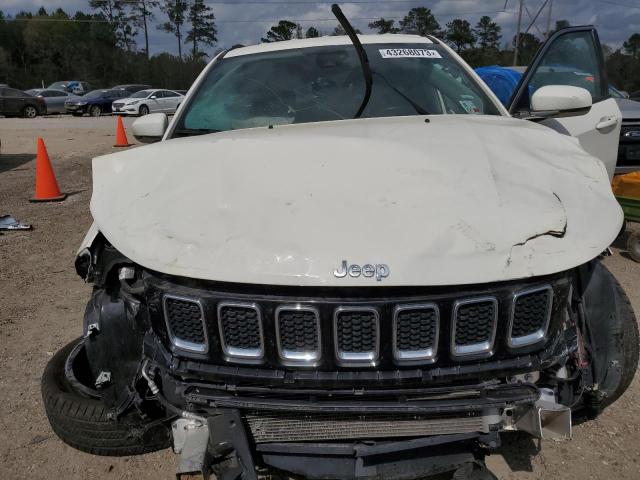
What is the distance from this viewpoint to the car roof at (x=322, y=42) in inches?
139

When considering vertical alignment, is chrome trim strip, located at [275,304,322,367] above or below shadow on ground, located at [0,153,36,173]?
above

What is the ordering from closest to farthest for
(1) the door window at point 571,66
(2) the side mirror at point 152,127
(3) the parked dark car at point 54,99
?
(2) the side mirror at point 152,127 → (1) the door window at point 571,66 → (3) the parked dark car at point 54,99

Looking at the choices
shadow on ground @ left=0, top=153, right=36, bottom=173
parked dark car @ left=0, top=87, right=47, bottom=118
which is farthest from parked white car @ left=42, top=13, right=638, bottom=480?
parked dark car @ left=0, top=87, right=47, bottom=118

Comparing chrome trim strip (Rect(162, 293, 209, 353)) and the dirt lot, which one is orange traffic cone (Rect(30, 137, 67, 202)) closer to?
the dirt lot

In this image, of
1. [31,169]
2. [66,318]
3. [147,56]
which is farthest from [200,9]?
[66,318]

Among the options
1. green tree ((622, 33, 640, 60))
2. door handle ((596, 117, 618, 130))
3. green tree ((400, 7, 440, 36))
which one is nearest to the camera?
door handle ((596, 117, 618, 130))

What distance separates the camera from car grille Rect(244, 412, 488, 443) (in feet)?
6.09

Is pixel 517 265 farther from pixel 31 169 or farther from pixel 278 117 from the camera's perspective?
pixel 31 169

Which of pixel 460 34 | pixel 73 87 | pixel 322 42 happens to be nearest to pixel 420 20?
pixel 460 34

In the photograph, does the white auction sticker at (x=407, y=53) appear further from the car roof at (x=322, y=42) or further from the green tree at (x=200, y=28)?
the green tree at (x=200, y=28)

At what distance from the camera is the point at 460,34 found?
175ft

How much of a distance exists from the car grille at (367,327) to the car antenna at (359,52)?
4.94 feet

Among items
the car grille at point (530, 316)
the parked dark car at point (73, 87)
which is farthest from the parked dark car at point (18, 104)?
the car grille at point (530, 316)

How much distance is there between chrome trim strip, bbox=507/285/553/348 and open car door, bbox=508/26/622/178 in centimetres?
276
